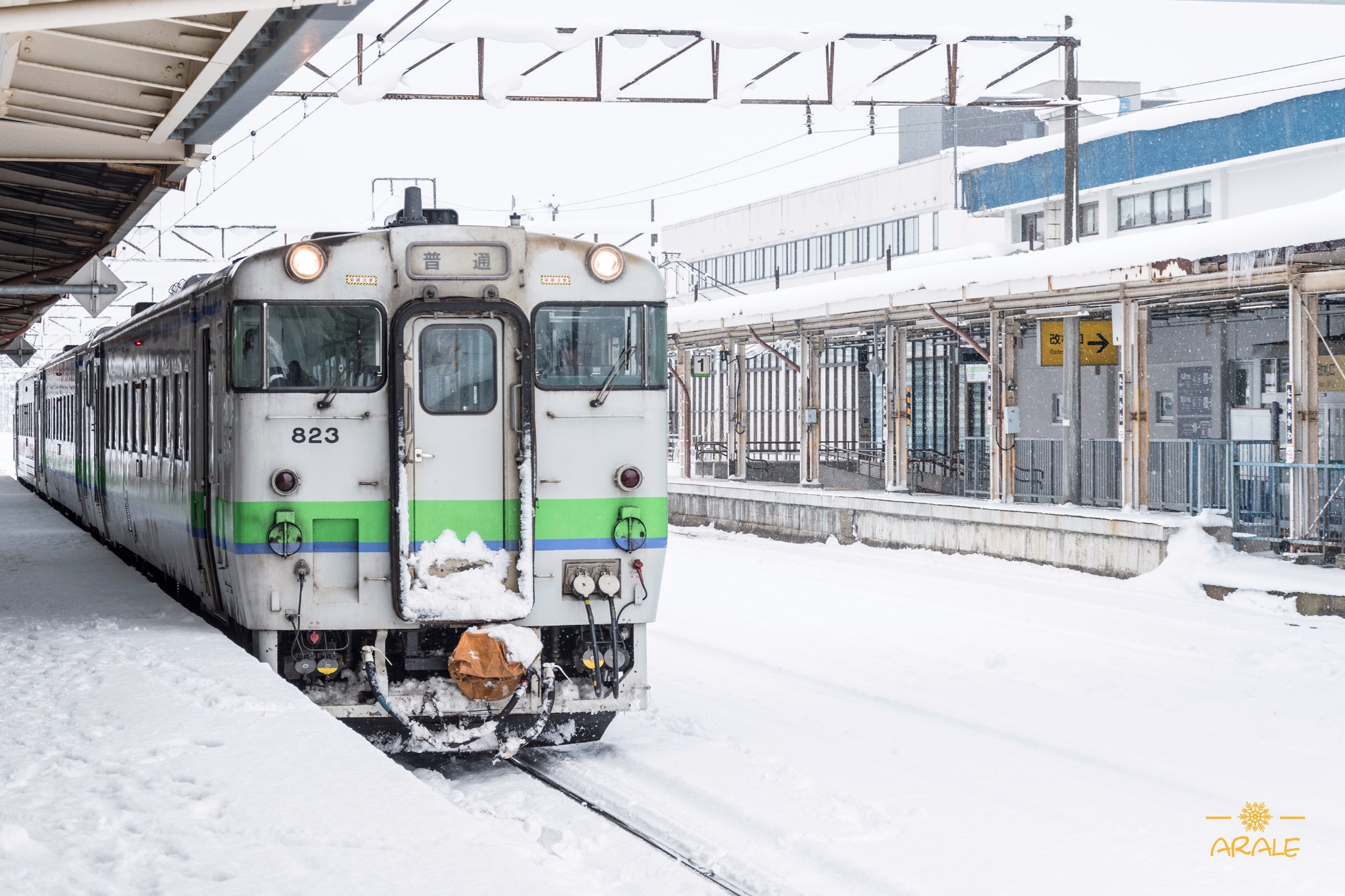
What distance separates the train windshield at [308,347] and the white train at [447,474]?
0.03 ft

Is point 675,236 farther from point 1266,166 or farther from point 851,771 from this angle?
point 851,771

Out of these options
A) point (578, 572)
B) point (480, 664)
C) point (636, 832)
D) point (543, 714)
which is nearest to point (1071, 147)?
point (578, 572)

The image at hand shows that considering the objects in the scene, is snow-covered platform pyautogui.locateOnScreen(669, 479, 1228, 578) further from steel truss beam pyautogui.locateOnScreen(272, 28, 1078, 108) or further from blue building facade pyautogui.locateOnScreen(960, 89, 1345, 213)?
blue building facade pyautogui.locateOnScreen(960, 89, 1345, 213)

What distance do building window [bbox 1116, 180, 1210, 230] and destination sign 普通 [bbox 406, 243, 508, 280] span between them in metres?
30.6

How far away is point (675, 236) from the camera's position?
69250 millimetres

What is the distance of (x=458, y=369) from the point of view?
8.46m

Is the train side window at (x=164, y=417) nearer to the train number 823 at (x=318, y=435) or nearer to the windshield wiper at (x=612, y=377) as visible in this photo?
the train number 823 at (x=318, y=435)

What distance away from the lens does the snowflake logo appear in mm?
7227

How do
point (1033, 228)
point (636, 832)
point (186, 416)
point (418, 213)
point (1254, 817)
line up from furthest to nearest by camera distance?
point (1033, 228) < point (186, 416) < point (418, 213) < point (1254, 817) < point (636, 832)

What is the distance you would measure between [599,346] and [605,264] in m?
0.45

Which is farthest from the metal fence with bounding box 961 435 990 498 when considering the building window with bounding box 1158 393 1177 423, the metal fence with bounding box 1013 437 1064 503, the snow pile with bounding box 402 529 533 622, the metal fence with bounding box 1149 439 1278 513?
the snow pile with bounding box 402 529 533 622

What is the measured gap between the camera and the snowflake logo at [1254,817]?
7.23 meters

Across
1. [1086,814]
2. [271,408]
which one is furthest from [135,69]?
[1086,814]

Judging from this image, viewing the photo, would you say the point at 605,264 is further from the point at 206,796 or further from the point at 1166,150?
the point at 1166,150
